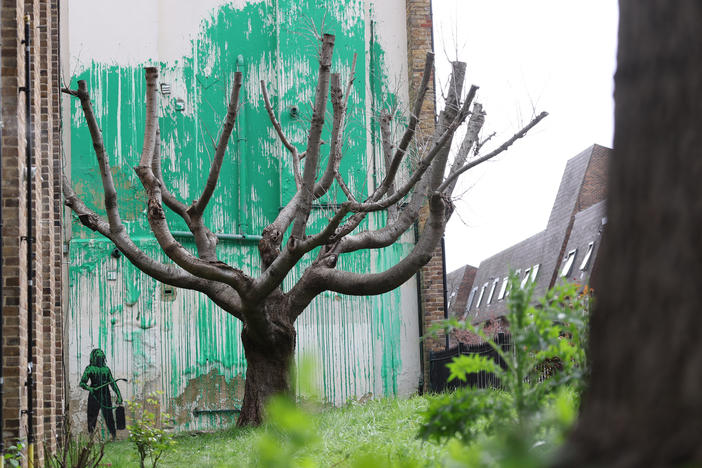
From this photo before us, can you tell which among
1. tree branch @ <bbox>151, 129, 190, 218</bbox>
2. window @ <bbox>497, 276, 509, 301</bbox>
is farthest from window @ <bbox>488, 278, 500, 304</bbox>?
tree branch @ <bbox>151, 129, 190, 218</bbox>

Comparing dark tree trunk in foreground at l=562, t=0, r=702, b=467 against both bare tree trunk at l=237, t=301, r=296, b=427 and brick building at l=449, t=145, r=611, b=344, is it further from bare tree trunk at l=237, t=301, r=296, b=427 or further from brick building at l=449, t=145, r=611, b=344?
brick building at l=449, t=145, r=611, b=344

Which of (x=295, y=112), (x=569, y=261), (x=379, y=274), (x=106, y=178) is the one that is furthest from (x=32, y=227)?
(x=569, y=261)

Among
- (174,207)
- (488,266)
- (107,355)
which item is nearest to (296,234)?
(174,207)

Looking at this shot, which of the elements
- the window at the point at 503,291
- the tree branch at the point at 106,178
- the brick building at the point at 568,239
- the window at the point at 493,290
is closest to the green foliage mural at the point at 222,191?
the tree branch at the point at 106,178

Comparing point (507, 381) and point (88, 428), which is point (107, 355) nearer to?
point (88, 428)

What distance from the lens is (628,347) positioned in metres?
1.47

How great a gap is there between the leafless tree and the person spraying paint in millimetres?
3156

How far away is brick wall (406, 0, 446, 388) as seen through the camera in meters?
16.0

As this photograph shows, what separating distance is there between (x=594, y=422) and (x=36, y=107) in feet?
28.4

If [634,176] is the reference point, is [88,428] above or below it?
below

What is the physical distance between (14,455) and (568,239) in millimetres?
28756

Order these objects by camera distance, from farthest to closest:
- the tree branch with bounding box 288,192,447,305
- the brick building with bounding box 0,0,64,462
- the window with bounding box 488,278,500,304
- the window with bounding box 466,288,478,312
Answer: the window with bounding box 466,288,478,312, the window with bounding box 488,278,500,304, the tree branch with bounding box 288,192,447,305, the brick building with bounding box 0,0,64,462

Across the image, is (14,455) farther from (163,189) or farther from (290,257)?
(163,189)

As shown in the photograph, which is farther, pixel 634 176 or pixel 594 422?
pixel 634 176
